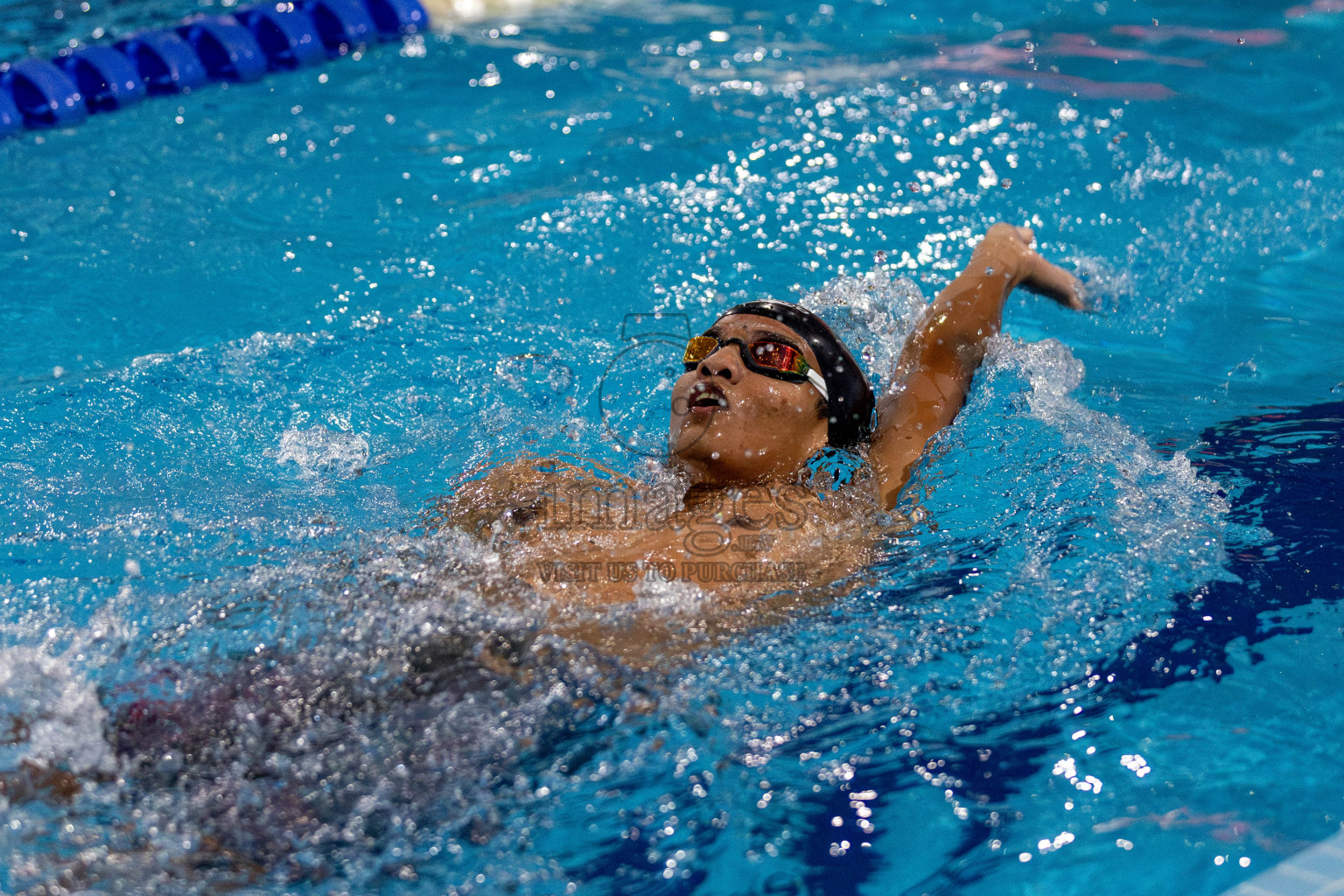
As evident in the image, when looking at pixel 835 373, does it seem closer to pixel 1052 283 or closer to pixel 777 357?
pixel 777 357

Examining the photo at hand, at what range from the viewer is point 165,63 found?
5.68m

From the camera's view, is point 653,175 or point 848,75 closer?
point 653,175

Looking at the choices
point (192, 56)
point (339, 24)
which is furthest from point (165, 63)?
point (339, 24)

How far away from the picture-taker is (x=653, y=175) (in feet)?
15.3

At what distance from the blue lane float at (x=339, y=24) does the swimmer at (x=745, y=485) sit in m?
4.33

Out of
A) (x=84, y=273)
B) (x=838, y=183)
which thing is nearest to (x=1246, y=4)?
(x=838, y=183)

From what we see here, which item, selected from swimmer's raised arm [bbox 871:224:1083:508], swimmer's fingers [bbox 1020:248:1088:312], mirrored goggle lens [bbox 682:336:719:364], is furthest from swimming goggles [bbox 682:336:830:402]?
swimmer's fingers [bbox 1020:248:1088:312]

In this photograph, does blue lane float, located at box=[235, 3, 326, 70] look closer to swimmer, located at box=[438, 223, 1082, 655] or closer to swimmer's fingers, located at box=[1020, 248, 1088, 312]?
swimmer, located at box=[438, 223, 1082, 655]

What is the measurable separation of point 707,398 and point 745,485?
242 mm

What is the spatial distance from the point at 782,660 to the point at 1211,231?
3.20 meters

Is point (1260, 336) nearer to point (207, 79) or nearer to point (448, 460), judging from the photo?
point (448, 460)

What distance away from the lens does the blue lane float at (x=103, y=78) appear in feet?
17.9

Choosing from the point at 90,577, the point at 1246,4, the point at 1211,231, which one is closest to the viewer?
the point at 90,577

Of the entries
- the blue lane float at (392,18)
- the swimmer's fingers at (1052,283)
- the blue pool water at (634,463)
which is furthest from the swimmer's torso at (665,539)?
the blue lane float at (392,18)
